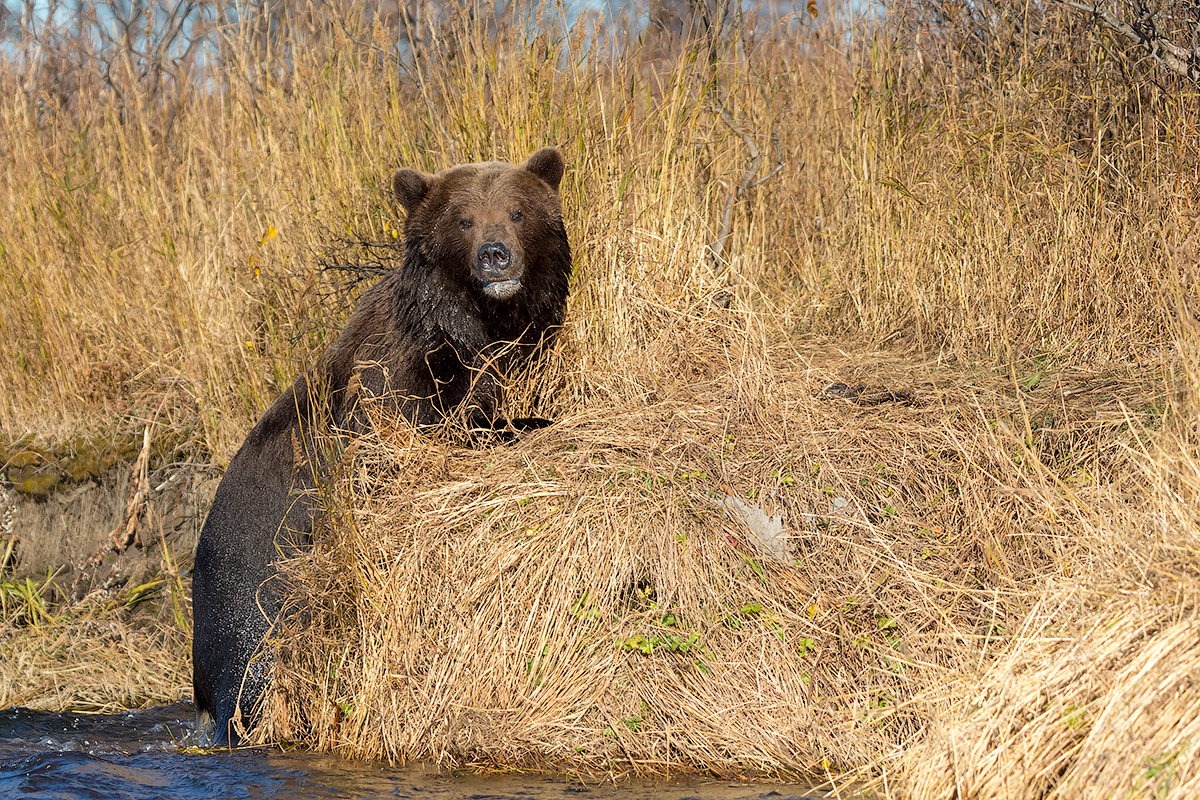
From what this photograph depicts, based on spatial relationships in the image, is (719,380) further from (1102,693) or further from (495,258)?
(1102,693)

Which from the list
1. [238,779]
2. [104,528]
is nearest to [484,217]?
[238,779]

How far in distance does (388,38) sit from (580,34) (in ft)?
4.01

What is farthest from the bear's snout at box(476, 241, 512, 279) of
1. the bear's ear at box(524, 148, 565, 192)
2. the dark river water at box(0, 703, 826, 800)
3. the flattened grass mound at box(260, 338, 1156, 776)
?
the dark river water at box(0, 703, 826, 800)

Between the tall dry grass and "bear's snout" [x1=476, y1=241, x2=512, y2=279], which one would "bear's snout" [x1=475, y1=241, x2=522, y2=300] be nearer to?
"bear's snout" [x1=476, y1=241, x2=512, y2=279]

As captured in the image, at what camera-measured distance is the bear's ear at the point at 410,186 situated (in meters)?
5.05

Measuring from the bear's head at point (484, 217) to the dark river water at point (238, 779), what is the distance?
2153mm

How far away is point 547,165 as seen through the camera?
16.9ft

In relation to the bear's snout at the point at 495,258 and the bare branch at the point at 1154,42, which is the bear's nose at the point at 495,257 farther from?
the bare branch at the point at 1154,42

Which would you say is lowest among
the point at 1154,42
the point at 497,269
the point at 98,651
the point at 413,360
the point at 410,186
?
the point at 98,651

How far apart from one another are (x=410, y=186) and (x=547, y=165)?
0.65 meters

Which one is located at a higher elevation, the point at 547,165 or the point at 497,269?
the point at 547,165

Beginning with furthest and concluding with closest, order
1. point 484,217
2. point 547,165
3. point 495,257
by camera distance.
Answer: point 547,165
point 484,217
point 495,257

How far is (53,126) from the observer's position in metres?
7.79

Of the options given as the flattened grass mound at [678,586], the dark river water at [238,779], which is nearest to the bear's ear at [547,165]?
the flattened grass mound at [678,586]
